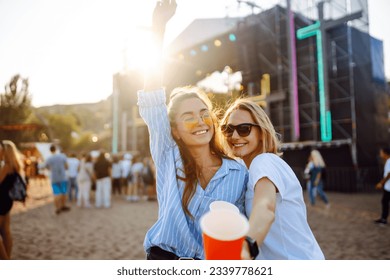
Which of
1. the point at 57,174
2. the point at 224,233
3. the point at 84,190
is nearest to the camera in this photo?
the point at 224,233

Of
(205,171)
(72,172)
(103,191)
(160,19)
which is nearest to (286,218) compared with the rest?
(205,171)

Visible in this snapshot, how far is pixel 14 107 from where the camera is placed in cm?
425

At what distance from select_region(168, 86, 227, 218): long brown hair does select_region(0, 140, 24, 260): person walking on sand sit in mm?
2235

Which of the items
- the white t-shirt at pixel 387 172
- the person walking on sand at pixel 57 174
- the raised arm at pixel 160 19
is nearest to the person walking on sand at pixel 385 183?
the white t-shirt at pixel 387 172

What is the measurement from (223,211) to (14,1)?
2.87m

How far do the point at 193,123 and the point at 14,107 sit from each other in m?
3.92

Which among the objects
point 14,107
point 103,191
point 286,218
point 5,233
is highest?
point 14,107

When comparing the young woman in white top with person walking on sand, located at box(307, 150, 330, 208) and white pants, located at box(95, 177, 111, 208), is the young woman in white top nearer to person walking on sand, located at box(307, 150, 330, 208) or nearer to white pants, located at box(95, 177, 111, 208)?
person walking on sand, located at box(307, 150, 330, 208)

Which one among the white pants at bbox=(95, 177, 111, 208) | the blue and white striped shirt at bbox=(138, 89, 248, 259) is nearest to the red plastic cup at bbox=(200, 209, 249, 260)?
the blue and white striped shirt at bbox=(138, 89, 248, 259)

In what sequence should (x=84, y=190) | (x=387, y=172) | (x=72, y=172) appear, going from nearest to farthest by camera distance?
(x=387, y=172), (x=84, y=190), (x=72, y=172)

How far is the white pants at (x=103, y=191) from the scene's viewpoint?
20.5ft

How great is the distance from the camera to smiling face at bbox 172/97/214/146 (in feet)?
3.83

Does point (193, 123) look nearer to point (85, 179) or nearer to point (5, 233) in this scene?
point (5, 233)

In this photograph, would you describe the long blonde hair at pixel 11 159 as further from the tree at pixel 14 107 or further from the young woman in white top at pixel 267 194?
the young woman in white top at pixel 267 194
